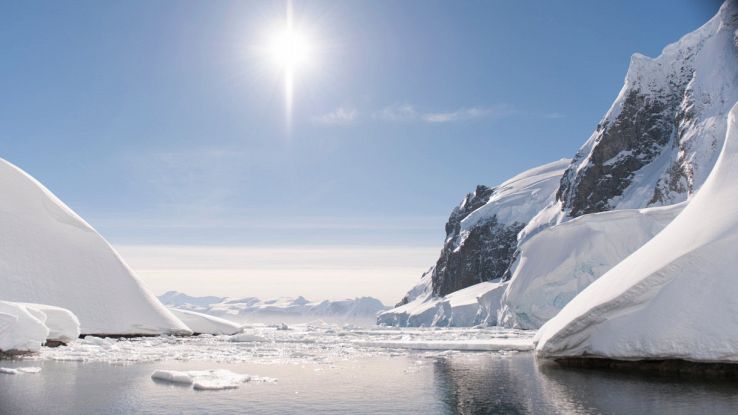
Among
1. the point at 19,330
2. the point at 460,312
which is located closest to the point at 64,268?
the point at 19,330

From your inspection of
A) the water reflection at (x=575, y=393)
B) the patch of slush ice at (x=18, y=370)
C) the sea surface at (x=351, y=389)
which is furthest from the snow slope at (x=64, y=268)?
the water reflection at (x=575, y=393)

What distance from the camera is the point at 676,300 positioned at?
21078mm

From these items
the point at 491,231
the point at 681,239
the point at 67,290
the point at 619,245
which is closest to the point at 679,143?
the point at 619,245

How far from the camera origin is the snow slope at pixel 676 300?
19953 mm

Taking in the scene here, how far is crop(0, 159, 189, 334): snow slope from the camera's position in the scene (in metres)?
45.1

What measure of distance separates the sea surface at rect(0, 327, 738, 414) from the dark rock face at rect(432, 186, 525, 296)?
9789 centimetres

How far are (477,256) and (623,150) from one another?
4393 cm

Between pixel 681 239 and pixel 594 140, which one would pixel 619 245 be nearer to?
pixel 681 239

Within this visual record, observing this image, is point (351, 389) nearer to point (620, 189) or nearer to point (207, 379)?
point (207, 379)

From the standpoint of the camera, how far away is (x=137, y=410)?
16.3 m

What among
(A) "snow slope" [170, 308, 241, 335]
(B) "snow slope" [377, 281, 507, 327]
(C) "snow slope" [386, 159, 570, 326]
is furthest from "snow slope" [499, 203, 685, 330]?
(C) "snow slope" [386, 159, 570, 326]

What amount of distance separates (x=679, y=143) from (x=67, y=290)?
263 feet

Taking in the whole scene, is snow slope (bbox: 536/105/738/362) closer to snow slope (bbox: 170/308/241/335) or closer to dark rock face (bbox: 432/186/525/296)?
snow slope (bbox: 170/308/241/335)

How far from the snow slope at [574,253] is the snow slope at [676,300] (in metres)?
30.4
